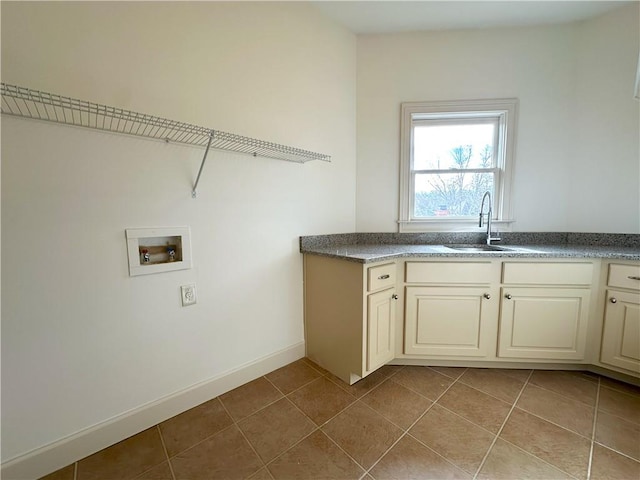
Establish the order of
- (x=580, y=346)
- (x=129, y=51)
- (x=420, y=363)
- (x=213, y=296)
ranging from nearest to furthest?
1. (x=129, y=51)
2. (x=213, y=296)
3. (x=580, y=346)
4. (x=420, y=363)

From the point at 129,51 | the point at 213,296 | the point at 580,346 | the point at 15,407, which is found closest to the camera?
the point at 15,407

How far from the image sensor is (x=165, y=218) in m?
1.38

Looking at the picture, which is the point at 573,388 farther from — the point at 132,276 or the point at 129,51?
the point at 129,51

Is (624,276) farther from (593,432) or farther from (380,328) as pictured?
(380,328)

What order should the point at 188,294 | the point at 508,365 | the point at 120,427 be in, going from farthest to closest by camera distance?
the point at 508,365
the point at 188,294
the point at 120,427

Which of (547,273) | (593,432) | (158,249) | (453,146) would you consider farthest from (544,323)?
(158,249)

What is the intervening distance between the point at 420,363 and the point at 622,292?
133cm

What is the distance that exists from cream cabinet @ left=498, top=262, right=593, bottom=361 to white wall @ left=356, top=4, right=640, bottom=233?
2.25 ft

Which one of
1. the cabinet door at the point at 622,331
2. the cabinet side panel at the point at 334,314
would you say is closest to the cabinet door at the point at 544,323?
the cabinet door at the point at 622,331

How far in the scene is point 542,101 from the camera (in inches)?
85.7

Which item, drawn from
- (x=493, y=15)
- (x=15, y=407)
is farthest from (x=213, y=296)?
(x=493, y=15)

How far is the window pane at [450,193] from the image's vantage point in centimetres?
230

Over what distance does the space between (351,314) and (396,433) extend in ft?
2.13

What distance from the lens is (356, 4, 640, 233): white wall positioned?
6.68 feet
